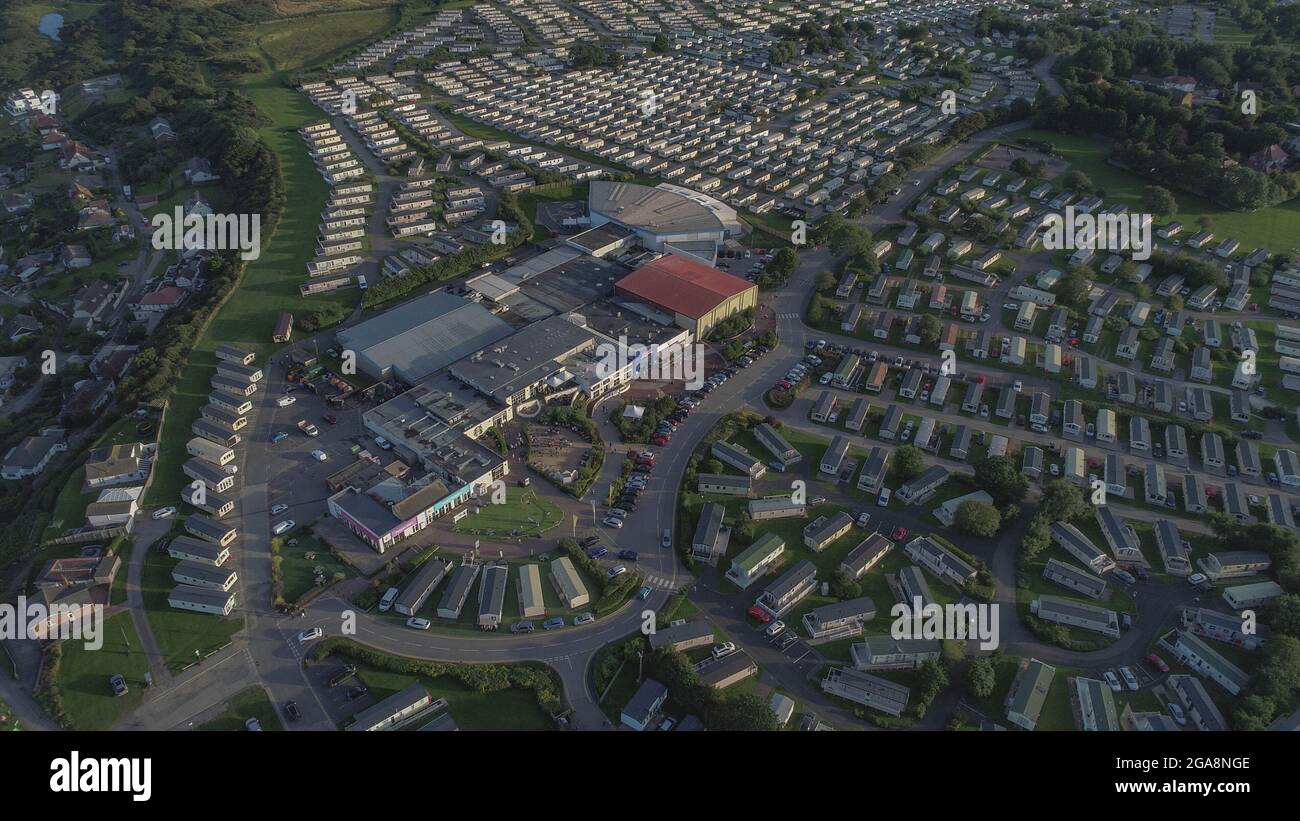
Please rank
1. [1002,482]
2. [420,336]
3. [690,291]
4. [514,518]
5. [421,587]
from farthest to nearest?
[690,291] → [420,336] → [1002,482] → [514,518] → [421,587]

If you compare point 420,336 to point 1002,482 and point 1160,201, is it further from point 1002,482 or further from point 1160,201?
point 1160,201

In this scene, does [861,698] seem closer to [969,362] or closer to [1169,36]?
[969,362]

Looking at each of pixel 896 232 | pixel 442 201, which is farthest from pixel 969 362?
pixel 442 201

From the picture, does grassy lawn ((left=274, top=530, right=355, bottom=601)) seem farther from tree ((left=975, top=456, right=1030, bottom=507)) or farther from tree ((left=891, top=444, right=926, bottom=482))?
tree ((left=975, top=456, right=1030, bottom=507))

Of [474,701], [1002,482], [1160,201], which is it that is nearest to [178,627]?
[474,701]

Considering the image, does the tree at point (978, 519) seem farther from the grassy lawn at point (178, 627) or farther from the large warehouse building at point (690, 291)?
the grassy lawn at point (178, 627)

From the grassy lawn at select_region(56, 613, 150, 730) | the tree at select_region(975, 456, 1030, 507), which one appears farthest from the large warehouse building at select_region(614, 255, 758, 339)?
the grassy lawn at select_region(56, 613, 150, 730)
